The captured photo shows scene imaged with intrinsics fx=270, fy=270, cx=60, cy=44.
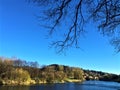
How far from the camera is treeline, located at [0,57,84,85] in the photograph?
77.9 metres

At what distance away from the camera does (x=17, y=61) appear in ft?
325

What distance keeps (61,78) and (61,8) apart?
4191 inches

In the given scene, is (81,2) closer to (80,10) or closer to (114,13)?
(80,10)

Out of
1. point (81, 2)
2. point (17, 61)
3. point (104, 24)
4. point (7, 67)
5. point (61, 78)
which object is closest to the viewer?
point (81, 2)

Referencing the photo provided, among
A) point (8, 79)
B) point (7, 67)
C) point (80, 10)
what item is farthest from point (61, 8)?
point (7, 67)

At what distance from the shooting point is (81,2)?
13.0ft

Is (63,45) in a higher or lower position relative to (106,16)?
lower

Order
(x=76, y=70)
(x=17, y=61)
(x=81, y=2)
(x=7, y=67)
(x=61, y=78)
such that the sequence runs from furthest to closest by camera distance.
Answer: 1. (x=76, y=70)
2. (x=61, y=78)
3. (x=17, y=61)
4. (x=7, y=67)
5. (x=81, y=2)

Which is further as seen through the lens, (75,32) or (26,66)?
(26,66)

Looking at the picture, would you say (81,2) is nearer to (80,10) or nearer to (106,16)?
(80,10)

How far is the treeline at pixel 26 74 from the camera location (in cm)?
7794

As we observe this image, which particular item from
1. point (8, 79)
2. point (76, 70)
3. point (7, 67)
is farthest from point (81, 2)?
point (76, 70)

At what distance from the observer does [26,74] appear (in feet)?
269

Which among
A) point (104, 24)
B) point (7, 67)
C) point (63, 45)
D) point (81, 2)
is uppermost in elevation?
point (7, 67)
